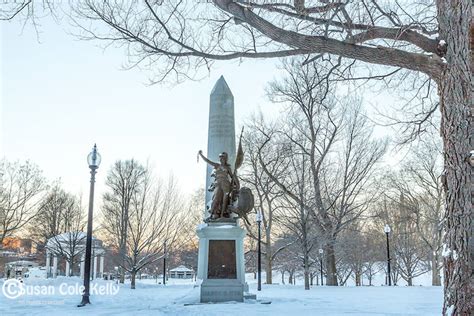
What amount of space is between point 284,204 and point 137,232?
9160 millimetres

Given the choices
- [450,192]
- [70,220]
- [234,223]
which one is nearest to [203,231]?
[234,223]

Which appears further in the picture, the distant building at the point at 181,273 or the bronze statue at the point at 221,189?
the distant building at the point at 181,273

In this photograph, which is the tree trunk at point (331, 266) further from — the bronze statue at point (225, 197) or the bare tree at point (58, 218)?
the bare tree at point (58, 218)

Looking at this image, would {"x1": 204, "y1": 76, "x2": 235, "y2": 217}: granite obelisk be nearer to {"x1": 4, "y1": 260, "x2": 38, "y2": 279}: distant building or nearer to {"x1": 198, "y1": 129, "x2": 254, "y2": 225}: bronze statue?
{"x1": 198, "y1": 129, "x2": 254, "y2": 225}: bronze statue

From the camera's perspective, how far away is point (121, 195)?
2744cm

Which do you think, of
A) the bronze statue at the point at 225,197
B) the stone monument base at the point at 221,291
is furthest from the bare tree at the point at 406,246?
the stone monument base at the point at 221,291

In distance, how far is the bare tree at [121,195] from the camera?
2684 cm

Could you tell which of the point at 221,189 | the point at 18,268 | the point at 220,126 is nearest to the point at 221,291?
the point at 221,189

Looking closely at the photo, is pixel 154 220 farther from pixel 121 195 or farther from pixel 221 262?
pixel 221 262

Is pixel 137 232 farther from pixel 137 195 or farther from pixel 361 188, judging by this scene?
A: pixel 361 188

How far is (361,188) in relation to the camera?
83.9 feet

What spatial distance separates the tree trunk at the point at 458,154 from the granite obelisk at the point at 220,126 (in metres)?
8.54

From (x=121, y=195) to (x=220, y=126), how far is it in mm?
15881

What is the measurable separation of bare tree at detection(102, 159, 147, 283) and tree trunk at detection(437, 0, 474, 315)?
23491mm
